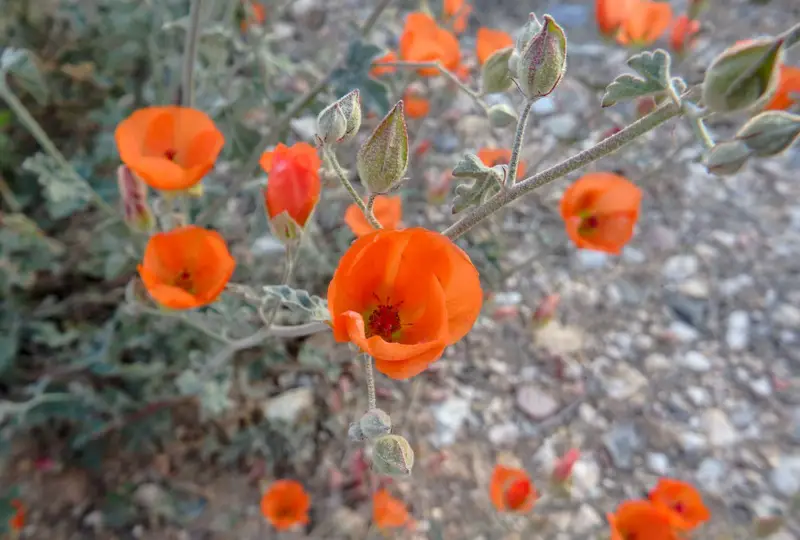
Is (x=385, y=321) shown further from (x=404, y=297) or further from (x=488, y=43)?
(x=488, y=43)

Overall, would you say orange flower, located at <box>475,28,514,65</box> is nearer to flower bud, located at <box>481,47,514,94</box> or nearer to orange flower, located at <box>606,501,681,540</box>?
flower bud, located at <box>481,47,514,94</box>

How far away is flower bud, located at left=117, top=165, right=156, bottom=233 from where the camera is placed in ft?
4.15

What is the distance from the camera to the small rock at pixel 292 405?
196 centimetres

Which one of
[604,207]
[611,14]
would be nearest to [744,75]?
[604,207]

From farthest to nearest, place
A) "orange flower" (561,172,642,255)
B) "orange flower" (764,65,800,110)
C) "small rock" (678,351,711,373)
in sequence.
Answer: "small rock" (678,351,711,373)
"orange flower" (561,172,642,255)
"orange flower" (764,65,800,110)

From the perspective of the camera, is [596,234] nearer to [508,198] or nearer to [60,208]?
[508,198]

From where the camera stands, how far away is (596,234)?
1546 millimetres

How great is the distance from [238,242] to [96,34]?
102 centimetres

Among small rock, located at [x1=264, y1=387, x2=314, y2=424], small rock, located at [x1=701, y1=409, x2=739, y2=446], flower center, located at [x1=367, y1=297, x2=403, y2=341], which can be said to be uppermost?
flower center, located at [x1=367, y1=297, x2=403, y2=341]

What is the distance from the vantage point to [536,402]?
2.20m

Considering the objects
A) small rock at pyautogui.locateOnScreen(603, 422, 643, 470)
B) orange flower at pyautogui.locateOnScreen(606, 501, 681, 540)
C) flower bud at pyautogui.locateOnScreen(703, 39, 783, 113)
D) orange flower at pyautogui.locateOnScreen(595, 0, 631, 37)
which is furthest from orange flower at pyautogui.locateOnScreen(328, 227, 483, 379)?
small rock at pyautogui.locateOnScreen(603, 422, 643, 470)

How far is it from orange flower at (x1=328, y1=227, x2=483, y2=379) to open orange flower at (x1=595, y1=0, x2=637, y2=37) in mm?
1235

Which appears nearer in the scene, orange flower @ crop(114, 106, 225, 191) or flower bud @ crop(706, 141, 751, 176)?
flower bud @ crop(706, 141, 751, 176)

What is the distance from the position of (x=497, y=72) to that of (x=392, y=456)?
700 mm
